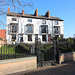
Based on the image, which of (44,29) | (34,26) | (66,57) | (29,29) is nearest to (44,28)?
(44,29)

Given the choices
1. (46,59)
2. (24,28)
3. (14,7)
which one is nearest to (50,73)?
(46,59)

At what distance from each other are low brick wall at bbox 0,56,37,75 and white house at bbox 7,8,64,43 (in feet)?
61.7

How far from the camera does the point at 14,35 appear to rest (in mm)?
22828

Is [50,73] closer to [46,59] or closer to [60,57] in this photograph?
[46,59]

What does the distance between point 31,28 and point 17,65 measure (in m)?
20.7

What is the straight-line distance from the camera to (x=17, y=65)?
4.13 metres

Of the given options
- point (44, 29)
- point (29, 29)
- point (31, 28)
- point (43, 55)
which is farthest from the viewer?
point (44, 29)

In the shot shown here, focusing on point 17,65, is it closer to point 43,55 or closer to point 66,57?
point 43,55

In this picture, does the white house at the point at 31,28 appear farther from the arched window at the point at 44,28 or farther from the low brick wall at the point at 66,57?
the low brick wall at the point at 66,57

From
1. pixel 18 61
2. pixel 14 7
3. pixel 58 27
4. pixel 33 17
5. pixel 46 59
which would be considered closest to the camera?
pixel 18 61

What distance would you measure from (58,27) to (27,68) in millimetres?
24576

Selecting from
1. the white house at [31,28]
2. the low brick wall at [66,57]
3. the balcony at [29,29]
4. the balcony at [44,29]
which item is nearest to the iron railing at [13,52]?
the low brick wall at [66,57]

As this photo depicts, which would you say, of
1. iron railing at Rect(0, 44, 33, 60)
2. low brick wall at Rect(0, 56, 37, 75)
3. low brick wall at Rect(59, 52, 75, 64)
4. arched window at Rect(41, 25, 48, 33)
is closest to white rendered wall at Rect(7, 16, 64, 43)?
arched window at Rect(41, 25, 48, 33)

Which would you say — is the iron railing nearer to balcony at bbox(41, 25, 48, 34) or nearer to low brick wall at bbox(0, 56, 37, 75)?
low brick wall at bbox(0, 56, 37, 75)
